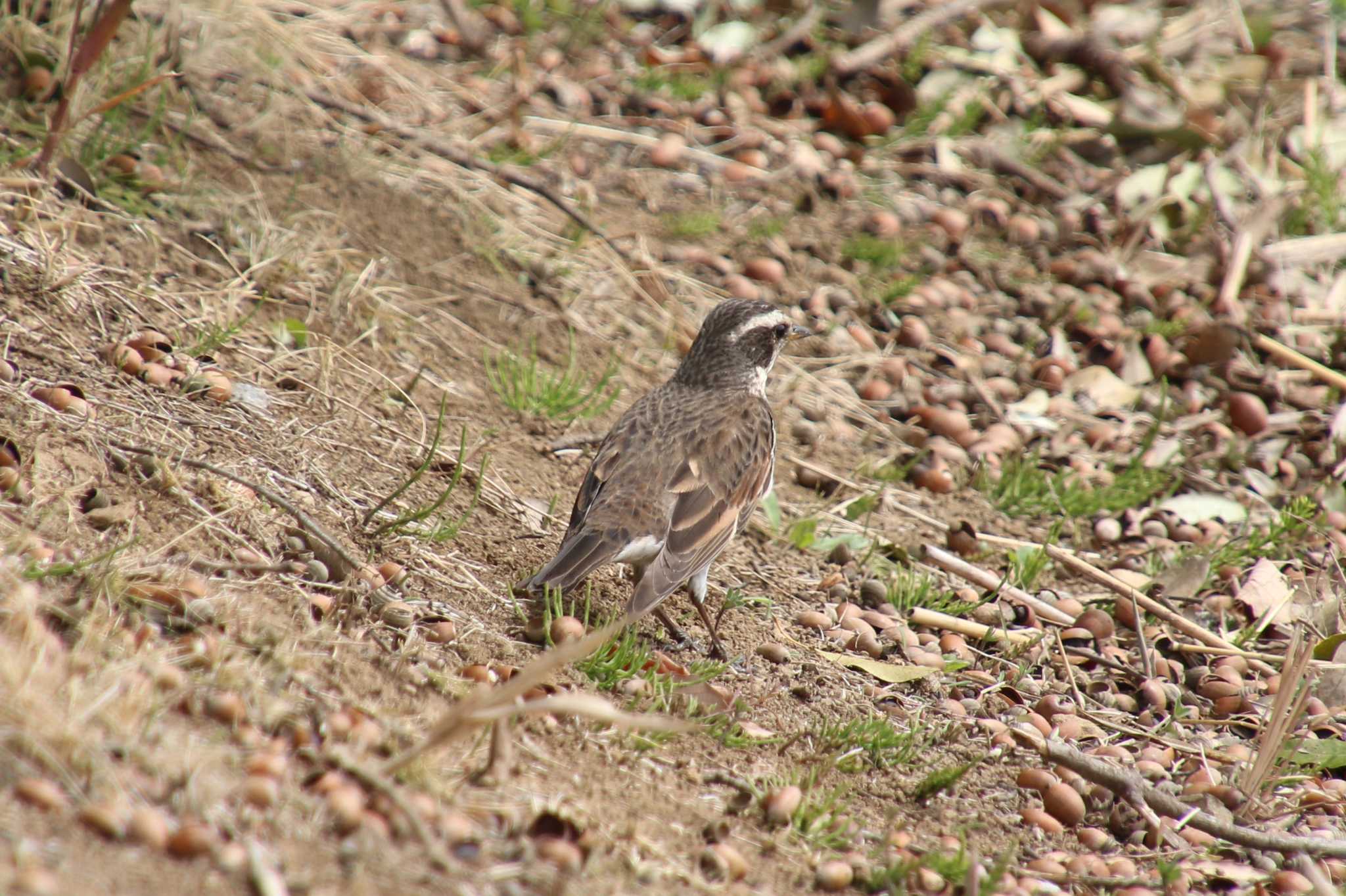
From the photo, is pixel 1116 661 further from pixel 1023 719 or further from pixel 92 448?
pixel 92 448

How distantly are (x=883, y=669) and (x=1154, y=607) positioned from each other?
154 centimetres

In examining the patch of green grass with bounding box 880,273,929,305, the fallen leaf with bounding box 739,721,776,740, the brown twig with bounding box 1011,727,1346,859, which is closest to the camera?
the brown twig with bounding box 1011,727,1346,859

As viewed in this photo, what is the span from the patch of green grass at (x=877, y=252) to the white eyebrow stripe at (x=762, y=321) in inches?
81.3

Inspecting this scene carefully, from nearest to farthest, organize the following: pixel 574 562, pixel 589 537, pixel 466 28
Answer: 1. pixel 574 562
2. pixel 589 537
3. pixel 466 28

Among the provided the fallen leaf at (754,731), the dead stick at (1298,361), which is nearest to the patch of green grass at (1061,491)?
the dead stick at (1298,361)

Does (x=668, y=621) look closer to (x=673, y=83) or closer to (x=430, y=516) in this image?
(x=430, y=516)

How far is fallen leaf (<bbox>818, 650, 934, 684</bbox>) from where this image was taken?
5.44 meters

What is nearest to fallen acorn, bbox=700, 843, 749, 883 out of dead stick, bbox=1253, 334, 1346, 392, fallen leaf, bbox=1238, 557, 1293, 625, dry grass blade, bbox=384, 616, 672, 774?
dry grass blade, bbox=384, 616, 672, 774

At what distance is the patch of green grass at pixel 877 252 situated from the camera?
8594 millimetres

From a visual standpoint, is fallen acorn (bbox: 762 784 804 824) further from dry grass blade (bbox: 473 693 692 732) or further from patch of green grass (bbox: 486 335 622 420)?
patch of green grass (bbox: 486 335 622 420)

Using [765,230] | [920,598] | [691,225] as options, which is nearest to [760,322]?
[920,598]

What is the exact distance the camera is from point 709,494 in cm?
569

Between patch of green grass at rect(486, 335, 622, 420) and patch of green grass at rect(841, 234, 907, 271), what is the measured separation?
243 cm

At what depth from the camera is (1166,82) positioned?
1027cm
